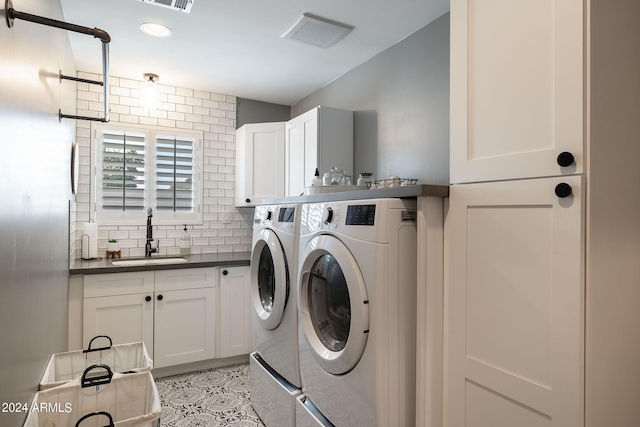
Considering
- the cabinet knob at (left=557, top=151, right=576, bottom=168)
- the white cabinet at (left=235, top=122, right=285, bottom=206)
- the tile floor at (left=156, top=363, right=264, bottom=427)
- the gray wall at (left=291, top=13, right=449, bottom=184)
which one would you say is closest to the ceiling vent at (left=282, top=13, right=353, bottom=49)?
the gray wall at (left=291, top=13, right=449, bottom=184)

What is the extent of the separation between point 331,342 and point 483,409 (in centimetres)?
70

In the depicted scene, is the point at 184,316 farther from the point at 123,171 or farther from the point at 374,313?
the point at 374,313

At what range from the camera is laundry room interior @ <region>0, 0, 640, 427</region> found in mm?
1087

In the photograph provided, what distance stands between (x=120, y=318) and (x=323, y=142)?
6.76 feet

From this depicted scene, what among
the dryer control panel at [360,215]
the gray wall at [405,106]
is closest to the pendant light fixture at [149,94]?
the gray wall at [405,106]

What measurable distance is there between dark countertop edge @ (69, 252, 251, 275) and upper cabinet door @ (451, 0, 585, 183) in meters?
2.31

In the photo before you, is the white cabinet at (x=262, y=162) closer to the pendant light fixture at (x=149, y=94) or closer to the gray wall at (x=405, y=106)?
the gray wall at (x=405, y=106)

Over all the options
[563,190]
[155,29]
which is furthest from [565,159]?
[155,29]

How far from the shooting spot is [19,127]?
118 centimetres

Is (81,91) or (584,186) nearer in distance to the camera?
(584,186)

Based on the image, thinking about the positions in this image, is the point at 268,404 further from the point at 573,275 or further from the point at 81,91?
the point at 81,91

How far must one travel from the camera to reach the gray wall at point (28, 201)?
3.40ft

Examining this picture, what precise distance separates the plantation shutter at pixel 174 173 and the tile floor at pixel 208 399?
1568 millimetres

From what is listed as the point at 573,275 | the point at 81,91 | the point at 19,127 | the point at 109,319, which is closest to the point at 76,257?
the point at 109,319
